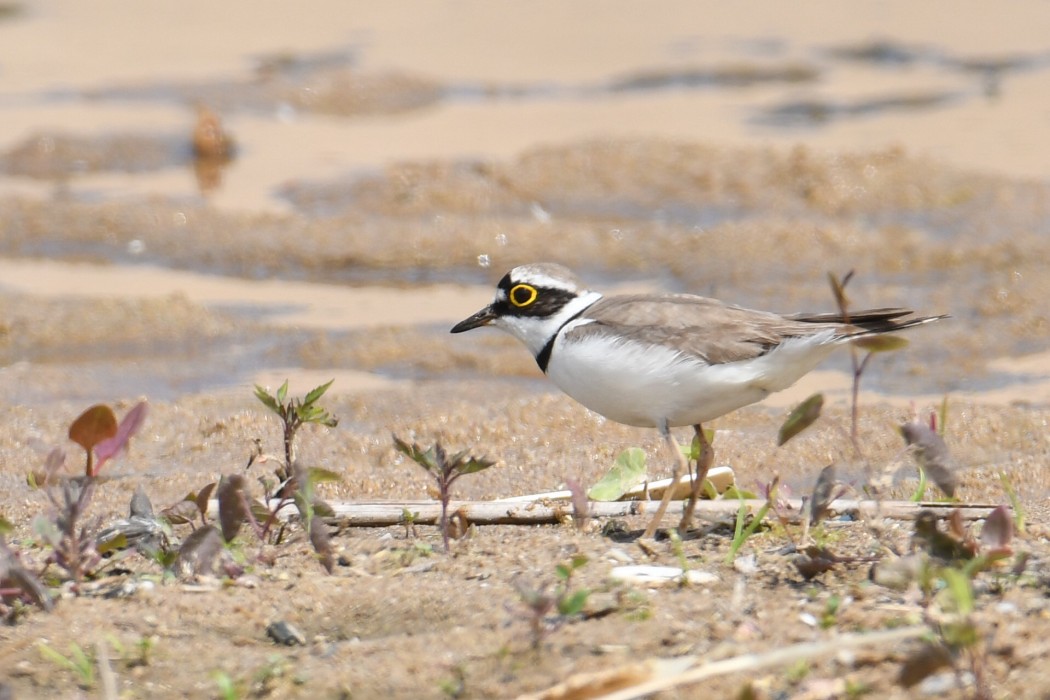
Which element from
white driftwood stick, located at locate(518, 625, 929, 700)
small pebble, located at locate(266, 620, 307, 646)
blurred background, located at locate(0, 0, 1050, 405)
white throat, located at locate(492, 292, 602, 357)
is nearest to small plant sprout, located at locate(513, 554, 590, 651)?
white driftwood stick, located at locate(518, 625, 929, 700)

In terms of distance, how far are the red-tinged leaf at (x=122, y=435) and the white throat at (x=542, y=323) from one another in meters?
1.41

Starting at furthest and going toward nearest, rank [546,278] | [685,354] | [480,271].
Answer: [480,271], [546,278], [685,354]

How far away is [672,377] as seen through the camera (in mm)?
4008

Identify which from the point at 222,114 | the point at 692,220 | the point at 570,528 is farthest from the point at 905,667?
the point at 222,114

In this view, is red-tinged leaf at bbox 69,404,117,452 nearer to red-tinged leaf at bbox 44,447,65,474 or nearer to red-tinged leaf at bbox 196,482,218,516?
red-tinged leaf at bbox 44,447,65,474

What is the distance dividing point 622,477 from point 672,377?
1.14ft

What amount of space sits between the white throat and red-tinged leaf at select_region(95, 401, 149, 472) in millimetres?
1407

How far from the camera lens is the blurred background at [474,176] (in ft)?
23.0

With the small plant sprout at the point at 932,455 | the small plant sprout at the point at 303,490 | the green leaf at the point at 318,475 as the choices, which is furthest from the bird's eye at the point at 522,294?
the small plant sprout at the point at 932,455

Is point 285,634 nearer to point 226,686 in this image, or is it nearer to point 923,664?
point 226,686

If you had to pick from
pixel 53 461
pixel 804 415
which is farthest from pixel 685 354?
pixel 53 461

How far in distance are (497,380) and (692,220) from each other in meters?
2.72

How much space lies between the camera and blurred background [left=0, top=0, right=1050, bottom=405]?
276 inches

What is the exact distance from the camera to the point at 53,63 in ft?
43.1
